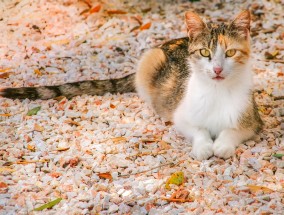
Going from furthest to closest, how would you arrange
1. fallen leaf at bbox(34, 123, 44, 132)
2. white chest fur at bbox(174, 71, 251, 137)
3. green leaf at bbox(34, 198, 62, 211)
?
1. fallen leaf at bbox(34, 123, 44, 132)
2. white chest fur at bbox(174, 71, 251, 137)
3. green leaf at bbox(34, 198, 62, 211)

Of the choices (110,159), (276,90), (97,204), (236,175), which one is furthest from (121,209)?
(276,90)

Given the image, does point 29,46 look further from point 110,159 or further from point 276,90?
→ point 276,90

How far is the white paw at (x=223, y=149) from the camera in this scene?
390 centimetres

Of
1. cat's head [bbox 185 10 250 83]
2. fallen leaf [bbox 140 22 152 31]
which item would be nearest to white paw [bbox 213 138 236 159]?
cat's head [bbox 185 10 250 83]

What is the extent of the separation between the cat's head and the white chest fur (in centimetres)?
14

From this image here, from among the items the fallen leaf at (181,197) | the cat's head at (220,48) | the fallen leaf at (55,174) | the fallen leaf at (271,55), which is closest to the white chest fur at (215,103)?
the cat's head at (220,48)

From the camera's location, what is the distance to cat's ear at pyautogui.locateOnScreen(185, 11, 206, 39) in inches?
159

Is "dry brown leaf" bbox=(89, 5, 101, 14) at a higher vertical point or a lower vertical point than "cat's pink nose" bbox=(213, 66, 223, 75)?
higher

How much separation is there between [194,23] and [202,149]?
3.48 ft

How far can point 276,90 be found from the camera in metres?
5.05

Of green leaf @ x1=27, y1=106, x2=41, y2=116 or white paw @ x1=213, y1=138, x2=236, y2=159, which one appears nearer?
white paw @ x1=213, y1=138, x2=236, y2=159

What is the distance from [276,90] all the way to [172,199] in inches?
85.4

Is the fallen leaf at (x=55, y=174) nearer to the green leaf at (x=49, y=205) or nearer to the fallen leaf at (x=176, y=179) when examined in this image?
the green leaf at (x=49, y=205)

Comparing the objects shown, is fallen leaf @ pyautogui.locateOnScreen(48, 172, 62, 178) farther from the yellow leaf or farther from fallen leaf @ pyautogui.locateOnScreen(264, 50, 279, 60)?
fallen leaf @ pyautogui.locateOnScreen(264, 50, 279, 60)
